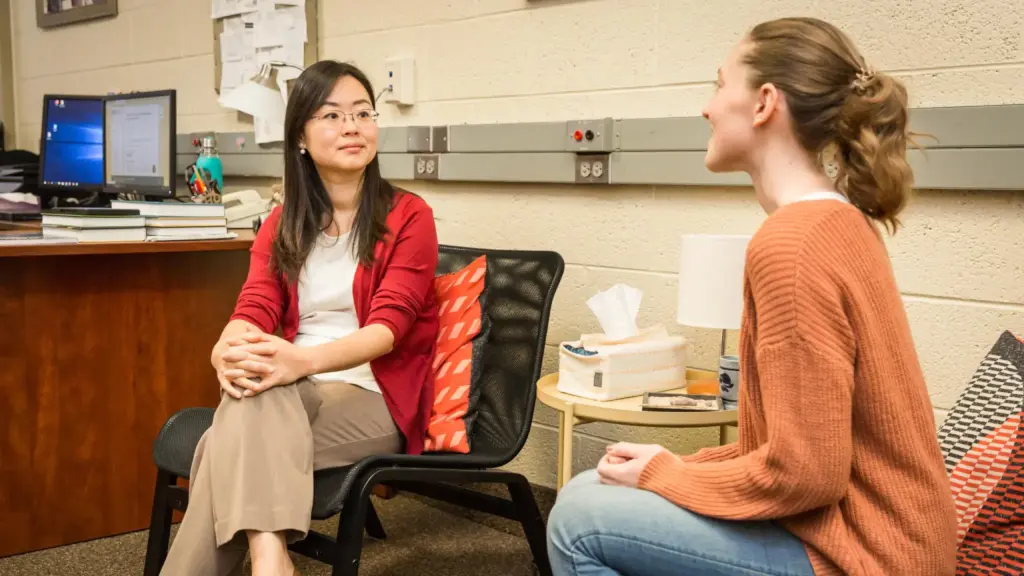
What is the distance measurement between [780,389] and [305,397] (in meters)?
Answer: 1.05

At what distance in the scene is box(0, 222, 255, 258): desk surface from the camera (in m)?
2.30

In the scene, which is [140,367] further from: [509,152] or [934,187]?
[934,187]

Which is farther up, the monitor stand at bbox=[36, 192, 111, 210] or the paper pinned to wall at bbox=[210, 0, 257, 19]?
the paper pinned to wall at bbox=[210, 0, 257, 19]

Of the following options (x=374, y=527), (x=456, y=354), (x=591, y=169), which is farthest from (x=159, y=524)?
(x=591, y=169)

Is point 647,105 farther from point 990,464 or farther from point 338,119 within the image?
point 990,464

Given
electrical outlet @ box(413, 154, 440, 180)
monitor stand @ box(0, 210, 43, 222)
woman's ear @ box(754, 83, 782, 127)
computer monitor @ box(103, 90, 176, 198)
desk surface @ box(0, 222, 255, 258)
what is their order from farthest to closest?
monitor stand @ box(0, 210, 43, 222) < computer monitor @ box(103, 90, 176, 198) < electrical outlet @ box(413, 154, 440, 180) < desk surface @ box(0, 222, 255, 258) < woman's ear @ box(754, 83, 782, 127)

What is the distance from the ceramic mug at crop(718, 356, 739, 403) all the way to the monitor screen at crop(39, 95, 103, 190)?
95.5 inches

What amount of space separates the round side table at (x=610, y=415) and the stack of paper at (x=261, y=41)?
1.68 m

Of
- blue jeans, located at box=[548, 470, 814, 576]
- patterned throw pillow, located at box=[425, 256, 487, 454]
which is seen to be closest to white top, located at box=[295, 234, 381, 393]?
patterned throw pillow, located at box=[425, 256, 487, 454]

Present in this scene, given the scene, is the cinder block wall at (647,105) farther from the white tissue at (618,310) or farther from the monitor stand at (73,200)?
the monitor stand at (73,200)

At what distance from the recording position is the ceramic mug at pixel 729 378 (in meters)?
1.96

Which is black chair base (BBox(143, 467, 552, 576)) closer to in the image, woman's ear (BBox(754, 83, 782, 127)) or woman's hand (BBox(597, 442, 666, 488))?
woman's hand (BBox(597, 442, 666, 488))

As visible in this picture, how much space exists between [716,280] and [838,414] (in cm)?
86

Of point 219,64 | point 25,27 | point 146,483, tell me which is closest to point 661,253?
point 146,483
